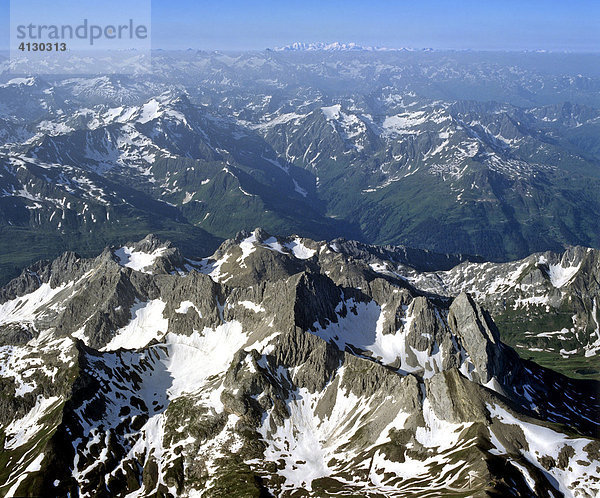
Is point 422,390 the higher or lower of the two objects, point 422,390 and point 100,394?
the higher

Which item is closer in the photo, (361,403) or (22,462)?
(22,462)

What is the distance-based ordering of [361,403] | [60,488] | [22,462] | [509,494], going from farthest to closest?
Answer: [361,403]
[22,462]
[60,488]
[509,494]

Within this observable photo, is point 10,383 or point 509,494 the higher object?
Answer: point 509,494

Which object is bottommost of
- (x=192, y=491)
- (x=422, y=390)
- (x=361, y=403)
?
(x=192, y=491)

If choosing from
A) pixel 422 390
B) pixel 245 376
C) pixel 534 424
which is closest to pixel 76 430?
pixel 245 376

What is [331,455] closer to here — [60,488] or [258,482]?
[258,482]

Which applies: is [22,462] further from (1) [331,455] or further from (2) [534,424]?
(2) [534,424]

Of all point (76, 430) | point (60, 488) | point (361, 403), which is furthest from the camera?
point (361, 403)

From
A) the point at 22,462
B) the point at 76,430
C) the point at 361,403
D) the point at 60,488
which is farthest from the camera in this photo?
the point at 361,403

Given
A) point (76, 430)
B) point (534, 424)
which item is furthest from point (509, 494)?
point (76, 430)
